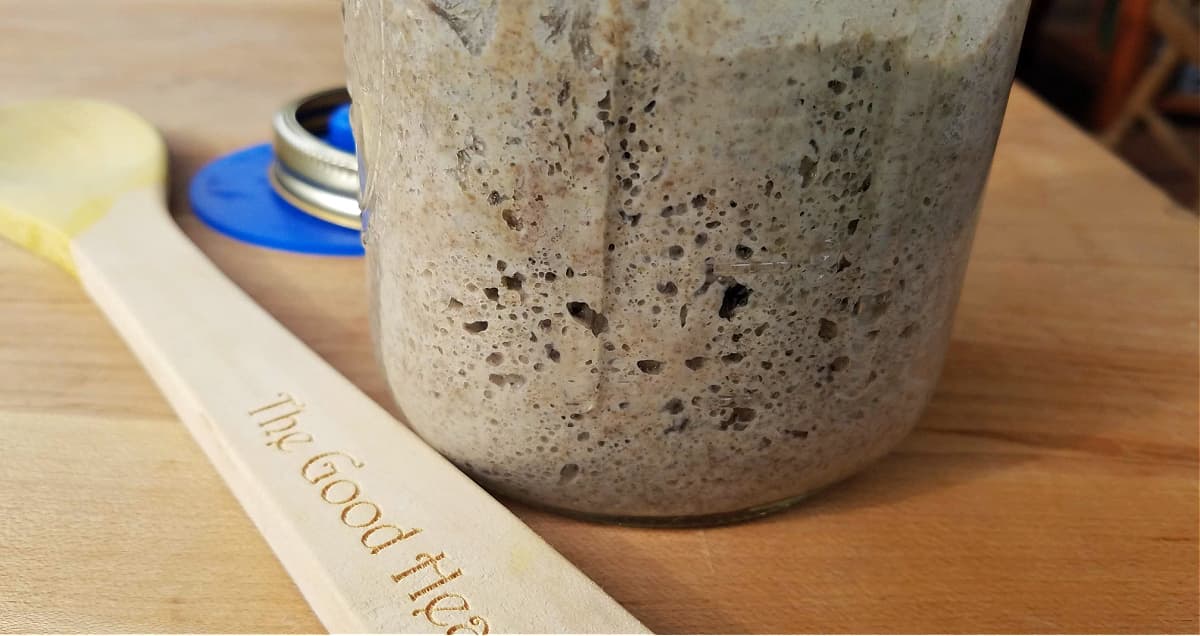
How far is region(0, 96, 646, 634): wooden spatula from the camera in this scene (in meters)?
0.26

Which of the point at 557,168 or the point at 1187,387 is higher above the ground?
the point at 557,168

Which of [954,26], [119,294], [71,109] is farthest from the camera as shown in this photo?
[71,109]

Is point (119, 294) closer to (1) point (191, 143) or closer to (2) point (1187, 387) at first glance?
(1) point (191, 143)

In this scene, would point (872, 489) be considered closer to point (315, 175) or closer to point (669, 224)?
point (669, 224)

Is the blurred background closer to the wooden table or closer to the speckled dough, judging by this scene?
the wooden table

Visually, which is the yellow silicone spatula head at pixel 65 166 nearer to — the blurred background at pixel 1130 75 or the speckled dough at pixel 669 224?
the speckled dough at pixel 669 224

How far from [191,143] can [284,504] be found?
396mm

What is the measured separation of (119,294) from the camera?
41cm

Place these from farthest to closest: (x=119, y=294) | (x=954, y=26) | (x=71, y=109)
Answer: (x=71, y=109), (x=119, y=294), (x=954, y=26)

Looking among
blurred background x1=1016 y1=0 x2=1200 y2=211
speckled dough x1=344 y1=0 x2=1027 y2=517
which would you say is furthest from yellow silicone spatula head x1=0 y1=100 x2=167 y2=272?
blurred background x1=1016 y1=0 x2=1200 y2=211

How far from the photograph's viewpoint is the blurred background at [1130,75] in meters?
1.41

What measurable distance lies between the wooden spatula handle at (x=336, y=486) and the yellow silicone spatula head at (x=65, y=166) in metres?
0.07

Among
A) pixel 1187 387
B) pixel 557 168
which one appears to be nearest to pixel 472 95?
pixel 557 168

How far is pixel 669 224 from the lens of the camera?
26 centimetres
